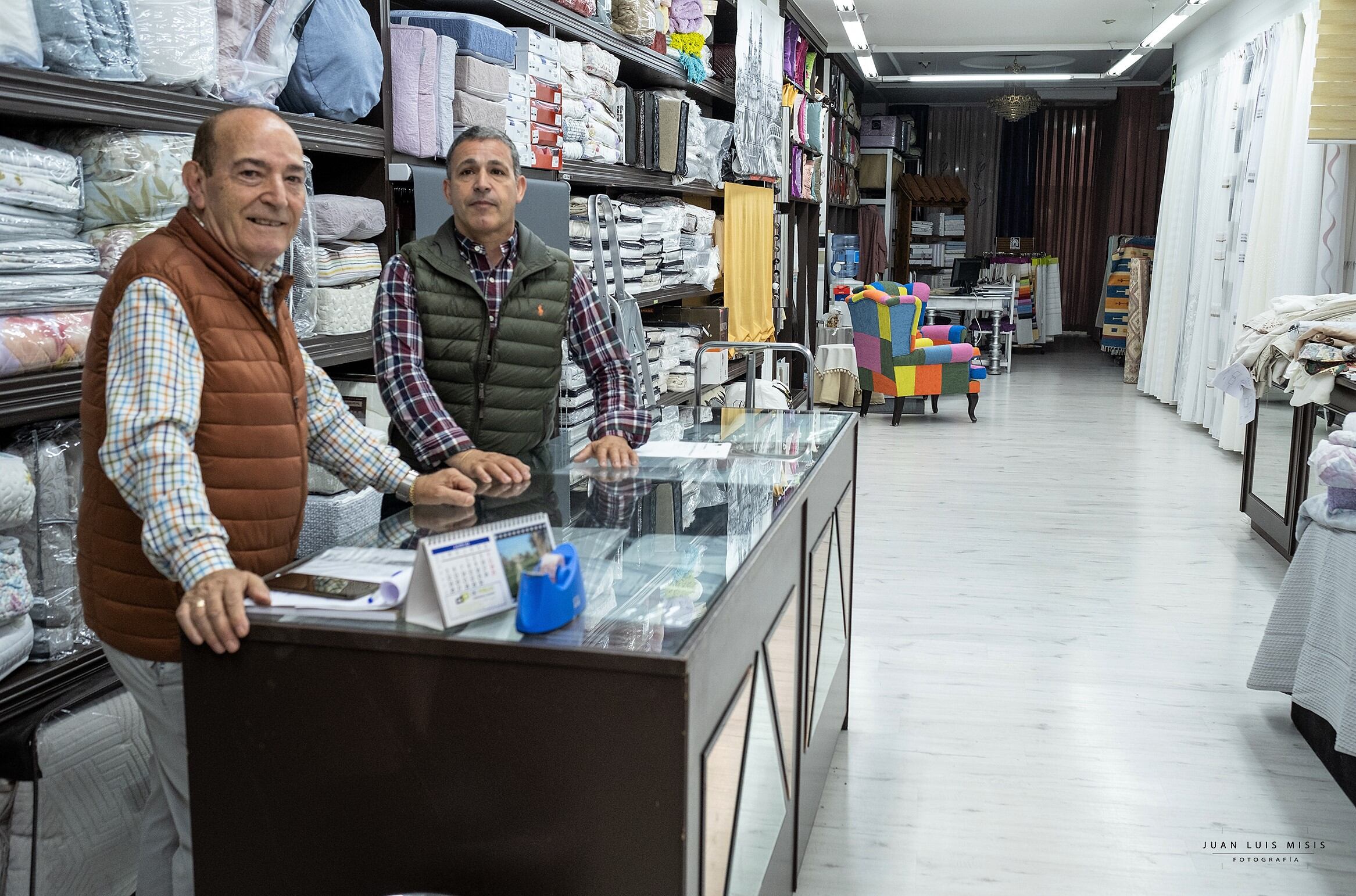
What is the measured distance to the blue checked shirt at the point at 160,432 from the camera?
1.63 m

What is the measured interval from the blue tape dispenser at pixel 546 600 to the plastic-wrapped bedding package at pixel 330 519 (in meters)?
1.59

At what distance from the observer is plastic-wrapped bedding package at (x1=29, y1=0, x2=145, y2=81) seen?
2.18 m

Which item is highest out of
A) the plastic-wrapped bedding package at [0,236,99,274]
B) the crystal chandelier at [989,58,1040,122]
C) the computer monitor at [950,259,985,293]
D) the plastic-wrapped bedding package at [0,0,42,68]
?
the crystal chandelier at [989,58,1040,122]

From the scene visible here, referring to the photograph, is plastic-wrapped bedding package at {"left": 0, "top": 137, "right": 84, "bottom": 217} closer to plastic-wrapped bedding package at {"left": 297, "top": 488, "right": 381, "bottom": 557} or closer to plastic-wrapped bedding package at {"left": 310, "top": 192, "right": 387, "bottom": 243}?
plastic-wrapped bedding package at {"left": 310, "top": 192, "right": 387, "bottom": 243}

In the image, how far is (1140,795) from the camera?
123 inches

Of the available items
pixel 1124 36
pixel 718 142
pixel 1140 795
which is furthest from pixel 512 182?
pixel 1124 36

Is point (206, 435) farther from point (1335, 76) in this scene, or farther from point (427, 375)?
point (1335, 76)

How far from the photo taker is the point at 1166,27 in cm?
936

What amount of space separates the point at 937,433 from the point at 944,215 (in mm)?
8535

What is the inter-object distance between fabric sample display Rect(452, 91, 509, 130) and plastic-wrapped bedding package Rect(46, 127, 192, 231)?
4.47 ft

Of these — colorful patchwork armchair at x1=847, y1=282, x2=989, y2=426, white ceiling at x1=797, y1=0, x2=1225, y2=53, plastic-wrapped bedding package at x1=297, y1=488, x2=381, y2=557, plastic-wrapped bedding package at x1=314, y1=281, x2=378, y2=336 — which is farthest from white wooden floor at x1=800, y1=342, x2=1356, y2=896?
white ceiling at x1=797, y1=0, x2=1225, y2=53

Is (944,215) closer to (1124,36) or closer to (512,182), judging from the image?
(1124,36)

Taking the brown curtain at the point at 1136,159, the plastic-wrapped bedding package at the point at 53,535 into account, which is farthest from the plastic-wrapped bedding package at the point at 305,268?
the brown curtain at the point at 1136,159

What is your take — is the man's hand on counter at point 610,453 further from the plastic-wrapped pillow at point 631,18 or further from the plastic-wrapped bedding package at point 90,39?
the plastic-wrapped pillow at point 631,18
